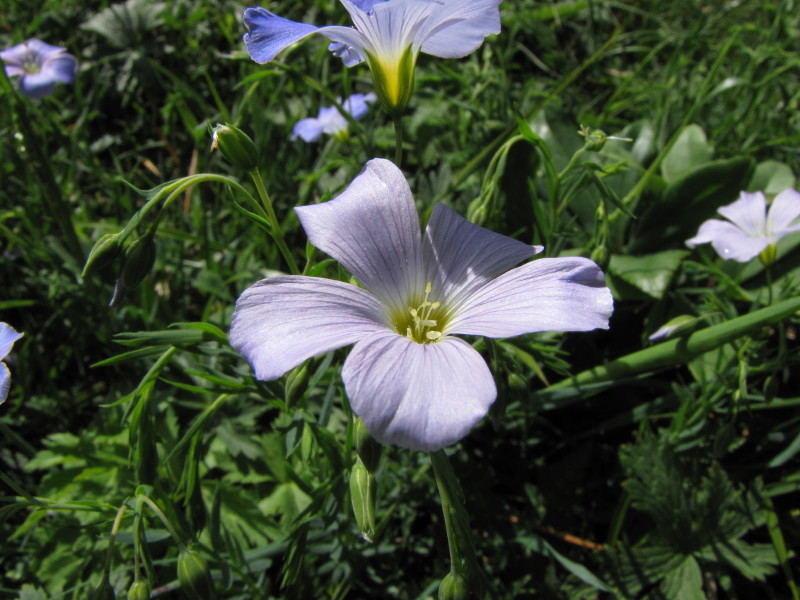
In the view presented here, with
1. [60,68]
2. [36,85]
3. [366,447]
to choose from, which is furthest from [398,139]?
[60,68]

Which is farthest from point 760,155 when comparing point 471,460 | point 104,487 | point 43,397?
point 43,397

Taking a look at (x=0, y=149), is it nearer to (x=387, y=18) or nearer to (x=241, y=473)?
(x=241, y=473)

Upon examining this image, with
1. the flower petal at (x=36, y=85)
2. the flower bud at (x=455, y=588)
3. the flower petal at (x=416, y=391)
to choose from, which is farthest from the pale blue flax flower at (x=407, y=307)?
the flower petal at (x=36, y=85)

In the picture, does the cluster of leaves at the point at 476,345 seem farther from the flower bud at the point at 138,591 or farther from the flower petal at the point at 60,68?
the flower petal at the point at 60,68

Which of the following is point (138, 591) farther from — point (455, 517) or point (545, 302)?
point (545, 302)

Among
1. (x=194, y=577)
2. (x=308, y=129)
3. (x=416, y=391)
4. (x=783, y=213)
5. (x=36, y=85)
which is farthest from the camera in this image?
(x=36, y=85)

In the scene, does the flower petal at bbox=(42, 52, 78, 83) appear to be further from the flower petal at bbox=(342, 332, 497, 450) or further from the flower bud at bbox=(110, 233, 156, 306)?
the flower petal at bbox=(342, 332, 497, 450)
